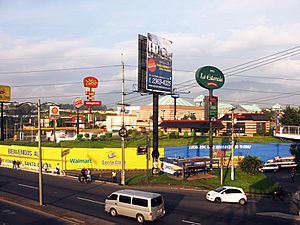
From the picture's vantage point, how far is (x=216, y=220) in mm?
24109

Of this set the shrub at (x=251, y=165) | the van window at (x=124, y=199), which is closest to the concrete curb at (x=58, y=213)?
the van window at (x=124, y=199)

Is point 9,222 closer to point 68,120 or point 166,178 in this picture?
point 166,178

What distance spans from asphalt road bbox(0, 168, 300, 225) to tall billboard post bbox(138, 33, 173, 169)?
11725mm

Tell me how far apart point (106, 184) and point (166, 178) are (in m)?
7.66

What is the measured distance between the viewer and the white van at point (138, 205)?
22625 millimetres

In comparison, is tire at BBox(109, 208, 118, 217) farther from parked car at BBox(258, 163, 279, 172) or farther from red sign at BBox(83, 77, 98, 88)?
red sign at BBox(83, 77, 98, 88)

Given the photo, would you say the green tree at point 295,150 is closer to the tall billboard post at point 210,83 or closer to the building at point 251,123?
the tall billboard post at point 210,83

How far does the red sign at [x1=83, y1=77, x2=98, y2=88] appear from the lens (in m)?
109

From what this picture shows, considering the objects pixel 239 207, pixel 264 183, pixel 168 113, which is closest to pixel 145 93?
pixel 264 183

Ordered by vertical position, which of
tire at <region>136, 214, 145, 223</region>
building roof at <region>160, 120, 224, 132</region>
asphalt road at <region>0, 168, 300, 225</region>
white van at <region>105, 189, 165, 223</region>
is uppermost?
building roof at <region>160, 120, 224, 132</region>

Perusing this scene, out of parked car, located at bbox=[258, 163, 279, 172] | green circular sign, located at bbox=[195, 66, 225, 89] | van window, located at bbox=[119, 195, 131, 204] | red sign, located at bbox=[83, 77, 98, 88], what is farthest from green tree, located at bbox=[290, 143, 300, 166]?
red sign, located at bbox=[83, 77, 98, 88]

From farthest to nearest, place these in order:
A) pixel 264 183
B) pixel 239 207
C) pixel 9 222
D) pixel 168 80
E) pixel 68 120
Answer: pixel 68 120, pixel 168 80, pixel 264 183, pixel 239 207, pixel 9 222

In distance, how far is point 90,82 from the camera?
361 feet

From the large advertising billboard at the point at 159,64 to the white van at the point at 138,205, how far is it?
2414cm
